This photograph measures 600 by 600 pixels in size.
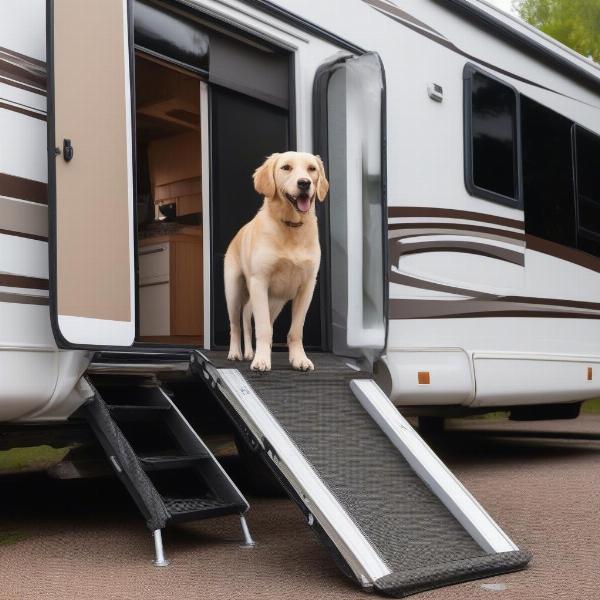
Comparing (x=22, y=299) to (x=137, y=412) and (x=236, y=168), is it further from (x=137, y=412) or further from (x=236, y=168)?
(x=236, y=168)

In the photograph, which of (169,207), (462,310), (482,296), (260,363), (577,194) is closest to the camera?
(260,363)

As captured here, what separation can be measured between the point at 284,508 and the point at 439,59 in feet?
10.0

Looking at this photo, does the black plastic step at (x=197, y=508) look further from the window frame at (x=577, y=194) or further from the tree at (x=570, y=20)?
the tree at (x=570, y=20)

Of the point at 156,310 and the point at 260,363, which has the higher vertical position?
the point at 156,310

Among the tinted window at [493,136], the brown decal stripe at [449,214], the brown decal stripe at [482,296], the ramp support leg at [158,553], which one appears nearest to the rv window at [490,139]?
the tinted window at [493,136]

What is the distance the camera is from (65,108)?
381 cm

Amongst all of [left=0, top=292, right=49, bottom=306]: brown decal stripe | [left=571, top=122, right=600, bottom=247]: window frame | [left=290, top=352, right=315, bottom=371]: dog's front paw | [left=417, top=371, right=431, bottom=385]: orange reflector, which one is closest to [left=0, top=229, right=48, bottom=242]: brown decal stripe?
[left=0, top=292, right=49, bottom=306]: brown decal stripe

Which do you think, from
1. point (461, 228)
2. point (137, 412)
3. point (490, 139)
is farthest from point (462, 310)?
point (137, 412)

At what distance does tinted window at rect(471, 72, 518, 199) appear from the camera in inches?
249

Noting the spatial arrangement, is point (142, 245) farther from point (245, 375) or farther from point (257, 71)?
point (245, 375)

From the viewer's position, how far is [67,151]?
3.79 meters

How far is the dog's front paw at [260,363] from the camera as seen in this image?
427 cm

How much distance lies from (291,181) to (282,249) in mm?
332

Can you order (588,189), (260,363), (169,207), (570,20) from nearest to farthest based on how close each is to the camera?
(260,363), (169,207), (588,189), (570,20)
